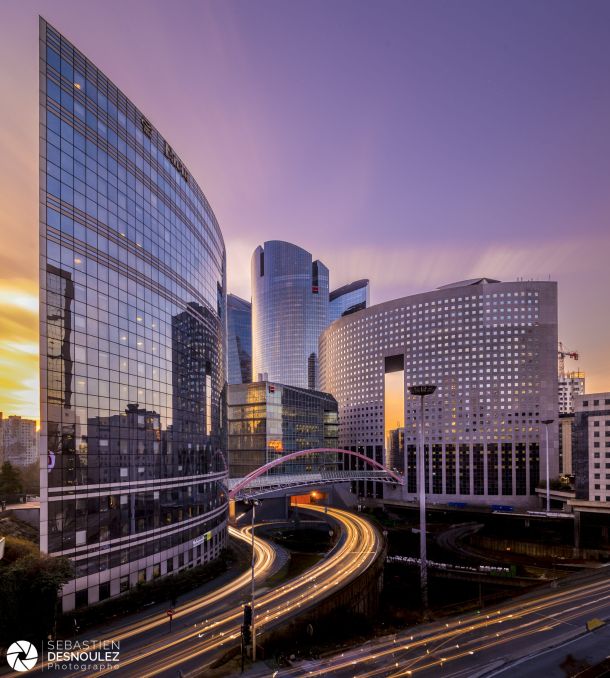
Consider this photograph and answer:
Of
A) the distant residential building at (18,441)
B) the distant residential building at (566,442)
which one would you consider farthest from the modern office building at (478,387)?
the distant residential building at (18,441)

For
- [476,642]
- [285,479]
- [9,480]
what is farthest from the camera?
[285,479]

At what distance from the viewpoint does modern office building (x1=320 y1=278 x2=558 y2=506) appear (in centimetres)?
14075

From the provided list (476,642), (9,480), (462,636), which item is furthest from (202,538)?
(476,642)

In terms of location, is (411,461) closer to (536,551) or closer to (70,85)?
(536,551)

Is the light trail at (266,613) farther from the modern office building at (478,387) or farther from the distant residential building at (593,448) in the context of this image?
the modern office building at (478,387)

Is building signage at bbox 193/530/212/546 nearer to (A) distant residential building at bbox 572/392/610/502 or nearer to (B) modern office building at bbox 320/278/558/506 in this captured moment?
(A) distant residential building at bbox 572/392/610/502

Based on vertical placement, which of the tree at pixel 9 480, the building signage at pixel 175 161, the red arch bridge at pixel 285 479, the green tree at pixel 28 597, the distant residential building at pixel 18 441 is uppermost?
the building signage at pixel 175 161

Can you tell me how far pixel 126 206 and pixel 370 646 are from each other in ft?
170

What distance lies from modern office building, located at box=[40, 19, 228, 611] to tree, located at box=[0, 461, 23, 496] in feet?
26.9

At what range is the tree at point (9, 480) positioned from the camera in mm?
46375

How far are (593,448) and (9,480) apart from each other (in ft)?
337

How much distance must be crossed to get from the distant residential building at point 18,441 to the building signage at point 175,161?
3992 centimetres

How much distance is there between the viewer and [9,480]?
4819cm

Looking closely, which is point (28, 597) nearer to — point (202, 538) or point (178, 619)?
point (178, 619)
